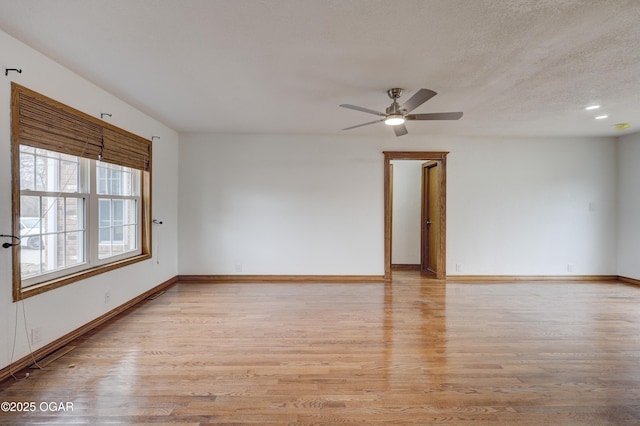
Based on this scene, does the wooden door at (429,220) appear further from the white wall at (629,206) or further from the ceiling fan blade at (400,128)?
the white wall at (629,206)

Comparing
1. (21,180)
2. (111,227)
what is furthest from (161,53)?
(111,227)

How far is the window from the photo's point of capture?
242 centimetres

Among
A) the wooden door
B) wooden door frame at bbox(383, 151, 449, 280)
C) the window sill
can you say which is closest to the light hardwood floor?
the window sill

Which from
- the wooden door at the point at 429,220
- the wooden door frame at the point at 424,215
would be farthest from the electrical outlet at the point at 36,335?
the wooden door frame at the point at 424,215

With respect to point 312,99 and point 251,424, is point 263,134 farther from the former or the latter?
point 251,424

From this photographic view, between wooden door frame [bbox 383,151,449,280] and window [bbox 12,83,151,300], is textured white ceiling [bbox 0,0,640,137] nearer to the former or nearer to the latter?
window [bbox 12,83,151,300]

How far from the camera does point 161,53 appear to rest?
245cm

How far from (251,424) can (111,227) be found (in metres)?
2.99

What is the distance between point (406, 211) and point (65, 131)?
5588 millimetres

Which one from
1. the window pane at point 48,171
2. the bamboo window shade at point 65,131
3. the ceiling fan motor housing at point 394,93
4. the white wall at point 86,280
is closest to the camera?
the white wall at point 86,280

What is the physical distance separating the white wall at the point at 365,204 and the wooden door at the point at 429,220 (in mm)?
501

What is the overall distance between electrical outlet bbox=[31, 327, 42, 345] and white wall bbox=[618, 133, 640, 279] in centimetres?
785

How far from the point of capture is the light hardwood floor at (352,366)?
1918 mm

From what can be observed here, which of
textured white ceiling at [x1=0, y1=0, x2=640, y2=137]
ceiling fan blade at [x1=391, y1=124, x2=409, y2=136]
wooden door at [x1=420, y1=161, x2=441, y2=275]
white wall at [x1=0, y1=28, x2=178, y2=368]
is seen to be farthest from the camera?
wooden door at [x1=420, y1=161, x2=441, y2=275]
